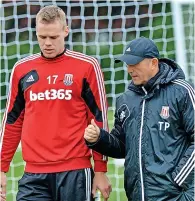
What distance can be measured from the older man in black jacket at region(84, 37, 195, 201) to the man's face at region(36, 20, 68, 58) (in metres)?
0.52

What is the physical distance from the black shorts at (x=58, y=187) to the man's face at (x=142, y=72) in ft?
2.66

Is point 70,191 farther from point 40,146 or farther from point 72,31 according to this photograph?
point 72,31

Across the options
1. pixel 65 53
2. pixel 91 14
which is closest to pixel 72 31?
pixel 91 14

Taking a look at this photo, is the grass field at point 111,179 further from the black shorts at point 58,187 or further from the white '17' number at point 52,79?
the white '17' number at point 52,79

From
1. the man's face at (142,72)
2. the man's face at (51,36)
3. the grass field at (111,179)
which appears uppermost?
the man's face at (51,36)

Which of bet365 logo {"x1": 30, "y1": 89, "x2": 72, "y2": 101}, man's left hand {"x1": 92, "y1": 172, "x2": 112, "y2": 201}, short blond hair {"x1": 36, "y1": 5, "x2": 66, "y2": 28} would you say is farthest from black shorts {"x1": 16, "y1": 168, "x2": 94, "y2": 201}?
short blond hair {"x1": 36, "y1": 5, "x2": 66, "y2": 28}

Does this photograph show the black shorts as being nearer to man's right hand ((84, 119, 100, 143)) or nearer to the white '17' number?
man's right hand ((84, 119, 100, 143))

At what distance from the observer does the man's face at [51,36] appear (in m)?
5.23

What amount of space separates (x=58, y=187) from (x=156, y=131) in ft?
2.75

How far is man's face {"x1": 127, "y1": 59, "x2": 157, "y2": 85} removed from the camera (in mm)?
4938

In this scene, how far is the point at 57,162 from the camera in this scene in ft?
17.4

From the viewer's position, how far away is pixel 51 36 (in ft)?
17.2

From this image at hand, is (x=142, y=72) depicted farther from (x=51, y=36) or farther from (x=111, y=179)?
(x=111, y=179)

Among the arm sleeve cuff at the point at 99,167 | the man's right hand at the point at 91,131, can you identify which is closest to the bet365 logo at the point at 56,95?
the man's right hand at the point at 91,131
